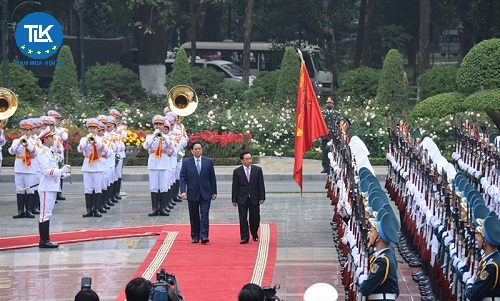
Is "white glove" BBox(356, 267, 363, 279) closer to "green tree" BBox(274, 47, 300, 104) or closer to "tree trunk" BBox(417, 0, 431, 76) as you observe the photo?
"green tree" BBox(274, 47, 300, 104)

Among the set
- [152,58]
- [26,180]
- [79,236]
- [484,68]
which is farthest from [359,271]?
[152,58]

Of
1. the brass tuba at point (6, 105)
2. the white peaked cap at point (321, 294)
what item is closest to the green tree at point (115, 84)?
the brass tuba at point (6, 105)

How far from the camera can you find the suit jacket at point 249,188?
18.6 meters

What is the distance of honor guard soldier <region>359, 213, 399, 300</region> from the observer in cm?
1120

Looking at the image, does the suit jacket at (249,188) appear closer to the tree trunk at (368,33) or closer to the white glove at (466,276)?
the white glove at (466,276)

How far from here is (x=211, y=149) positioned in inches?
1136

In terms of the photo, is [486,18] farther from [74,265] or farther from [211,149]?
[74,265]

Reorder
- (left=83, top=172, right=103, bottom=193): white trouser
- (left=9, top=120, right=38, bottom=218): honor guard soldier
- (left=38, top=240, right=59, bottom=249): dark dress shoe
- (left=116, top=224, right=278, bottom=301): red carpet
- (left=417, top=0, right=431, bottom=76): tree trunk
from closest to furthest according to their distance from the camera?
(left=116, top=224, right=278, bottom=301): red carpet
(left=38, top=240, right=59, bottom=249): dark dress shoe
(left=9, top=120, right=38, bottom=218): honor guard soldier
(left=83, top=172, right=103, bottom=193): white trouser
(left=417, top=0, right=431, bottom=76): tree trunk

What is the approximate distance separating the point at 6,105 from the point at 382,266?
13334 mm

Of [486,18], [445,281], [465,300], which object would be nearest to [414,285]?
[445,281]

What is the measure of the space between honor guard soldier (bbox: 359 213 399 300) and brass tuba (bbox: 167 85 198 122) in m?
12.5

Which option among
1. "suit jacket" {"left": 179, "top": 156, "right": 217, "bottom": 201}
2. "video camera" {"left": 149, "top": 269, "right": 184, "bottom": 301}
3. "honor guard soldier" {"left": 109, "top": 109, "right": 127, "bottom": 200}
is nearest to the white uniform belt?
"video camera" {"left": 149, "top": 269, "right": 184, "bottom": 301}

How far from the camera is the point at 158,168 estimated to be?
22.0 metres

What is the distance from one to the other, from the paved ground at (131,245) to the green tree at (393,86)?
298 inches
